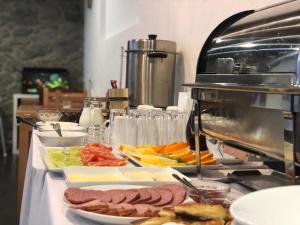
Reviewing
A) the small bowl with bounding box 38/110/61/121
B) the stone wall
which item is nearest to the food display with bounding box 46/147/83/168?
the small bowl with bounding box 38/110/61/121

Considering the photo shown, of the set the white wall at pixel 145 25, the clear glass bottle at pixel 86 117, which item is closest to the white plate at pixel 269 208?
the white wall at pixel 145 25

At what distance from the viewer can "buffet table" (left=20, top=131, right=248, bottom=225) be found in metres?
0.83

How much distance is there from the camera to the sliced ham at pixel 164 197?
88 centimetres

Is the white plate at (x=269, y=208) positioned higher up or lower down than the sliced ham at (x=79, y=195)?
higher up

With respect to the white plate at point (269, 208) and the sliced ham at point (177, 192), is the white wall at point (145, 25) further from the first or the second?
the white plate at point (269, 208)

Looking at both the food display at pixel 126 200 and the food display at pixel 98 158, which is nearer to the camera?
the food display at pixel 126 200

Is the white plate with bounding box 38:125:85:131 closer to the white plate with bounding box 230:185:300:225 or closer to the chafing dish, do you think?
the chafing dish

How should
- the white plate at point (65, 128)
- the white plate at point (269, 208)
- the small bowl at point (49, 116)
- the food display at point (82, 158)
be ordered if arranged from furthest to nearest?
the small bowl at point (49, 116)
the white plate at point (65, 128)
the food display at point (82, 158)
the white plate at point (269, 208)

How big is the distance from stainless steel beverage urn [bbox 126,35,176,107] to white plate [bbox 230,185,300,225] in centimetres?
159

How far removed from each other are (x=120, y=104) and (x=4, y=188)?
7.06 feet

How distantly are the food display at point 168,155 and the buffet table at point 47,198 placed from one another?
0.22m

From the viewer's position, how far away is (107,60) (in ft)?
15.2

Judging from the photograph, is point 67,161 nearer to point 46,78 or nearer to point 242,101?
point 242,101

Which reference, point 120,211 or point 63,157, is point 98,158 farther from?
point 120,211
